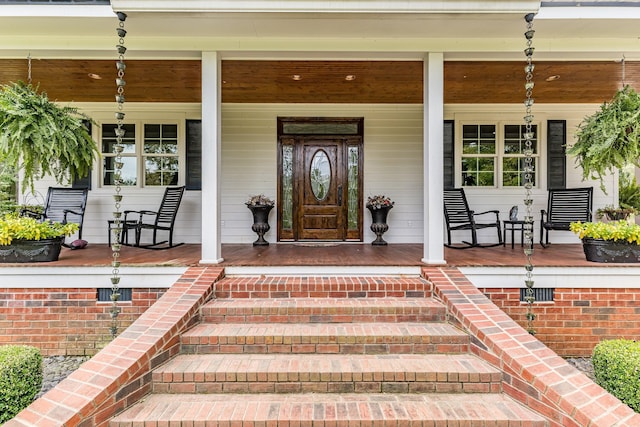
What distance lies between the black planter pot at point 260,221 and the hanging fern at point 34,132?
99.6 inches

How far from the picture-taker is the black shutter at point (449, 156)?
241 inches

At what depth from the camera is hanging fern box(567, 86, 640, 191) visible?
144 inches

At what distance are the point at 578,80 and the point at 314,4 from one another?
13.2 ft

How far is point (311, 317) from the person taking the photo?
3.05 metres

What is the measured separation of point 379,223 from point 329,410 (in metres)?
3.92

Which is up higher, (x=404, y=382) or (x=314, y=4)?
(x=314, y=4)

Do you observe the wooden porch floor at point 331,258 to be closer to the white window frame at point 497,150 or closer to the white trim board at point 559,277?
the white trim board at point 559,277

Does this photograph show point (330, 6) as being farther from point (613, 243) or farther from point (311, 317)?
point (613, 243)

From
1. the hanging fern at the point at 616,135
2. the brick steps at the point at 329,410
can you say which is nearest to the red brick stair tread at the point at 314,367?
the brick steps at the point at 329,410

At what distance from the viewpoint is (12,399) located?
2355 mm

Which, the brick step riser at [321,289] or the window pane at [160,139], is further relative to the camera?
the window pane at [160,139]

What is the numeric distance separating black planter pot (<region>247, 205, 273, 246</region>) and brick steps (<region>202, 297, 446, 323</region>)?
2665 mm

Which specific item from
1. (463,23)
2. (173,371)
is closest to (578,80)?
(463,23)

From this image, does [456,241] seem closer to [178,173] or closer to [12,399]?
[178,173]
